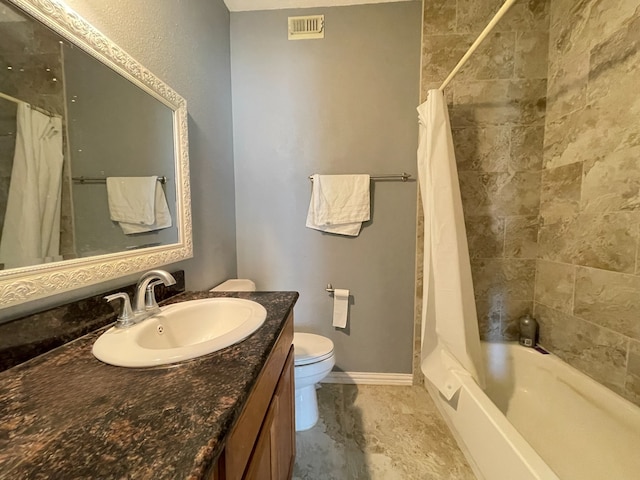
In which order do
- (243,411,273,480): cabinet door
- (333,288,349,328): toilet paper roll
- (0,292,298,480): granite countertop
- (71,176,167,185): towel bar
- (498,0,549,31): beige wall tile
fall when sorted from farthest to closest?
(333,288,349,328): toilet paper roll → (498,0,549,31): beige wall tile → (71,176,167,185): towel bar → (243,411,273,480): cabinet door → (0,292,298,480): granite countertop

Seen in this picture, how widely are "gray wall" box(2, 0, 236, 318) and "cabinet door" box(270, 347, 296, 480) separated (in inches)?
27.0

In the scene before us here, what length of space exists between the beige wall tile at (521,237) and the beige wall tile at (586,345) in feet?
1.14

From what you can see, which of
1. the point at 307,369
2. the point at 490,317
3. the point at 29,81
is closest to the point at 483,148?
the point at 490,317

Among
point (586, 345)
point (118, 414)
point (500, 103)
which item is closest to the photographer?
point (118, 414)

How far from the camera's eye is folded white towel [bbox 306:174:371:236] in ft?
5.80

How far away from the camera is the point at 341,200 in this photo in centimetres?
179

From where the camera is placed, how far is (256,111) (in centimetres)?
186

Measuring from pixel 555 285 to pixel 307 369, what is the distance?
5.03 ft

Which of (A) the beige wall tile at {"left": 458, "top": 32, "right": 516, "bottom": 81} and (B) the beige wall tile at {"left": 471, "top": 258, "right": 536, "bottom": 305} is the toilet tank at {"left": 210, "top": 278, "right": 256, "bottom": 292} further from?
(A) the beige wall tile at {"left": 458, "top": 32, "right": 516, "bottom": 81}

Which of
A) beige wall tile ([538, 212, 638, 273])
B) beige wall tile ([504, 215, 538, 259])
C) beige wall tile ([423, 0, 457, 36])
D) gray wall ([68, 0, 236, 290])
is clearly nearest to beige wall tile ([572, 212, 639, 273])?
beige wall tile ([538, 212, 638, 273])

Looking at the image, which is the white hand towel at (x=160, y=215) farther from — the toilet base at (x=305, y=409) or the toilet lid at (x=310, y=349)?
the toilet base at (x=305, y=409)

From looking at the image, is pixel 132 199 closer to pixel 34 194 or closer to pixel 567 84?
pixel 34 194

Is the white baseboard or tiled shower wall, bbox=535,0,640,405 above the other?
tiled shower wall, bbox=535,0,640,405

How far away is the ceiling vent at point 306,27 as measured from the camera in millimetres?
1751
